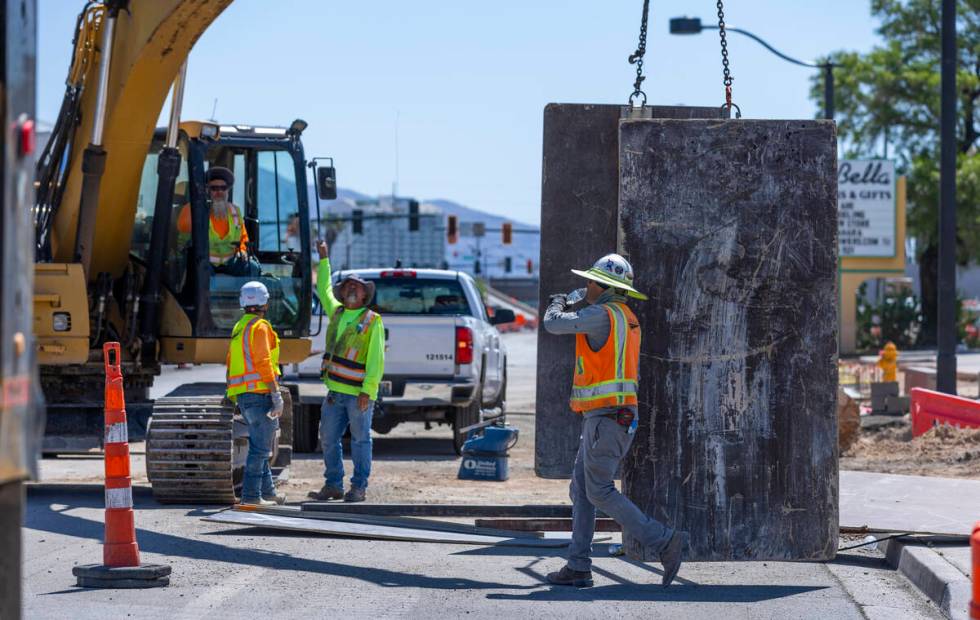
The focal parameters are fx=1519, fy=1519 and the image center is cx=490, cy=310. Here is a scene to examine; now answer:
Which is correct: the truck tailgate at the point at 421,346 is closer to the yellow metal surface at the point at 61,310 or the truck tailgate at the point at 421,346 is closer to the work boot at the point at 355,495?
the work boot at the point at 355,495

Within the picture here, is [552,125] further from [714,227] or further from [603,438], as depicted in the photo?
[603,438]

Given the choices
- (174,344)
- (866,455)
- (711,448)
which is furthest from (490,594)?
(866,455)

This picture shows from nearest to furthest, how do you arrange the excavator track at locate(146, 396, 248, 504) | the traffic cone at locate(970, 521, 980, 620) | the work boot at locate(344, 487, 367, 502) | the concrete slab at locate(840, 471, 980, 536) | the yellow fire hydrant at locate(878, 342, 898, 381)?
the traffic cone at locate(970, 521, 980, 620) < the concrete slab at locate(840, 471, 980, 536) < the excavator track at locate(146, 396, 248, 504) < the work boot at locate(344, 487, 367, 502) < the yellow fire hydrant at locate(878, 342, 898, 381)

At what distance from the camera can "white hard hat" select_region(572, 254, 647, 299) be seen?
8.52m

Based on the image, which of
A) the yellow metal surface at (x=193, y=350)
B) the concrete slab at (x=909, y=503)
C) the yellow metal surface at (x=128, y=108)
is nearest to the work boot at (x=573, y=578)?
the concrete slab at (x=909, y=503)

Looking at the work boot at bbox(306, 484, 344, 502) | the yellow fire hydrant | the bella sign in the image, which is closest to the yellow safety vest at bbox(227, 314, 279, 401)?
the work boot at bbox(306, 484, 344, 502)

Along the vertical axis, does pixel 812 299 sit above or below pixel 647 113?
below

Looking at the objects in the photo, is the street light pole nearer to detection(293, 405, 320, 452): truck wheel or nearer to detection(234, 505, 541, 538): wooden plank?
detection(293, 405, 320, 452): truck wheel

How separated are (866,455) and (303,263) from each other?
21.6 ft

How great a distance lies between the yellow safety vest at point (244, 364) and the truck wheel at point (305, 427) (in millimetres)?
5202

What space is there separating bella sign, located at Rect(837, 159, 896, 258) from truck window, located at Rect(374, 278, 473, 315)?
28.2 m

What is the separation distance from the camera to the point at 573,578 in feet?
28.0

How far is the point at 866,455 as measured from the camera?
53.2 feet

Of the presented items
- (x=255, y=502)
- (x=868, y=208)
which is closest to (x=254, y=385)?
(x=255, y=502)
